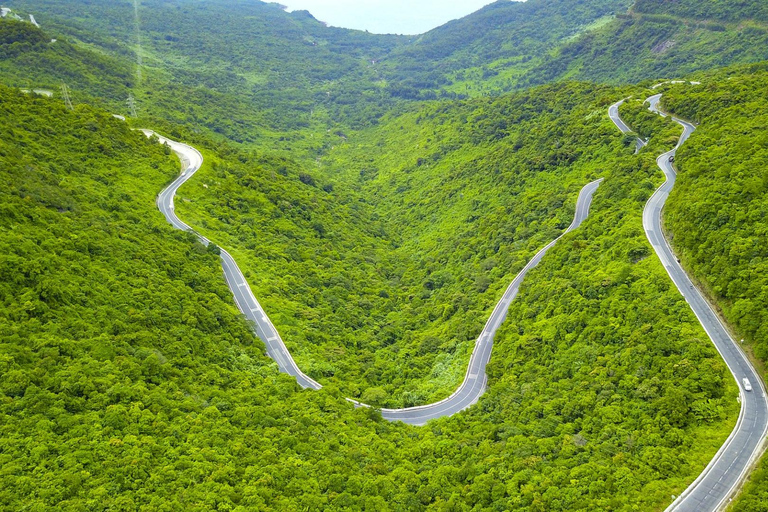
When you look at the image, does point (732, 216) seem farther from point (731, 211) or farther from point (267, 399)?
point (267, 399)

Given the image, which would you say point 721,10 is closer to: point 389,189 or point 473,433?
point 389,189

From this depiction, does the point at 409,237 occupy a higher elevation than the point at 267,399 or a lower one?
higher

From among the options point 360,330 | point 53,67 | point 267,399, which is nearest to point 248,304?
point 360,330

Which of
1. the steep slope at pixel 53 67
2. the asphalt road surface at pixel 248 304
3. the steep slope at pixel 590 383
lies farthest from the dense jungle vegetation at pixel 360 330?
the steep slope at pixel 53 67

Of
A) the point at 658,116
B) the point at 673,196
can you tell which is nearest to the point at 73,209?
the point at 673,196

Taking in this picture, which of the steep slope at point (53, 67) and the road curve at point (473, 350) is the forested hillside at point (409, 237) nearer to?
the road curve at point (473, 350)

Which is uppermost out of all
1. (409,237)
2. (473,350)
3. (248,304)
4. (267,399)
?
(248,304)

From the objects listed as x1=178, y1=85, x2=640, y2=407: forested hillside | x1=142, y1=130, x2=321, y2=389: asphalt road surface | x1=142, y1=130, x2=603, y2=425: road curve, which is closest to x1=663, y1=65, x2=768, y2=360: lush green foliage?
x1=142, y1=130, x2=603, y2=425: road curve

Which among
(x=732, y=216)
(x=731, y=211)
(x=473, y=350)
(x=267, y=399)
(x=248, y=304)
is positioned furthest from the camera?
(x=248, y=304)
